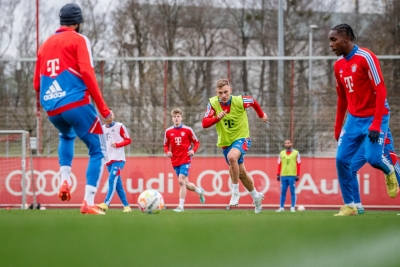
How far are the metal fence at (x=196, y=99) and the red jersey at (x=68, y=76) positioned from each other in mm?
14019

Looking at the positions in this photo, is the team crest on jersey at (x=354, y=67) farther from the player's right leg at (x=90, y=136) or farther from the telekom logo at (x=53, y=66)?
the telekom logo at (x=53, y=66)

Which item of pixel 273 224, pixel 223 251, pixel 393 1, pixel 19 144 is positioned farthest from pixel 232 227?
pixel 393 1

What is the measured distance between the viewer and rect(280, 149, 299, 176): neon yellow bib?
19.2 m

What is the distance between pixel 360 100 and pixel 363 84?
19 cm

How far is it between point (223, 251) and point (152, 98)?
66.0ft

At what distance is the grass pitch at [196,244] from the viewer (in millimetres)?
3592

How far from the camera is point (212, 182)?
67.0 ft

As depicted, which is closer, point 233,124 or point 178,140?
point 233,124

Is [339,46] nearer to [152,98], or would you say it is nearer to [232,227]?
[232,227]

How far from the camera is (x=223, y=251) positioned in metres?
3.85

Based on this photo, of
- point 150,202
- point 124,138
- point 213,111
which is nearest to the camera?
point 150,202

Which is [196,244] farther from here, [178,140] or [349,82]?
[178,140]

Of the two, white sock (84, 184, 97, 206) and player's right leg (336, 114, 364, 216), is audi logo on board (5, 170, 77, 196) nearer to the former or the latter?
white sock (84, 184, 97, 206)

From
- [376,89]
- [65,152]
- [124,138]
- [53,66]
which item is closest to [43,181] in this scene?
[124,138]
